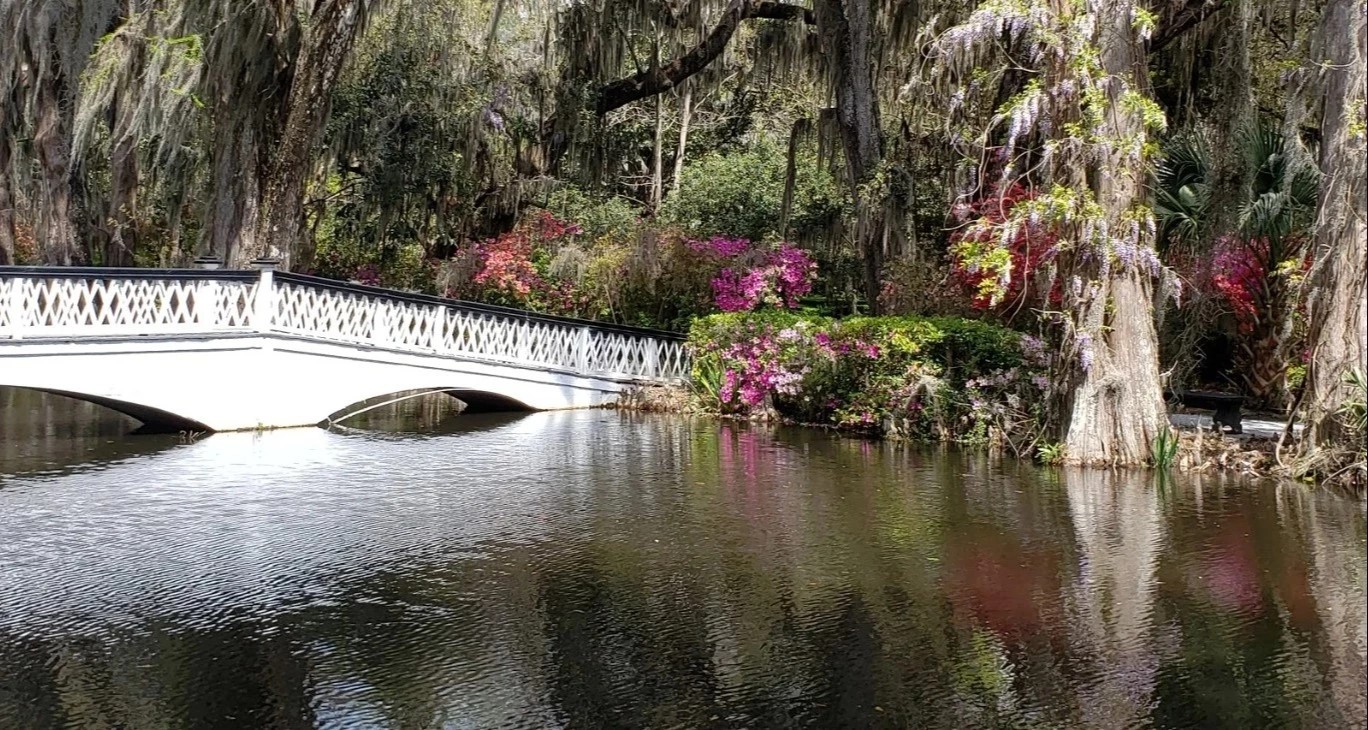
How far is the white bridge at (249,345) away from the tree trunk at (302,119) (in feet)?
6.66

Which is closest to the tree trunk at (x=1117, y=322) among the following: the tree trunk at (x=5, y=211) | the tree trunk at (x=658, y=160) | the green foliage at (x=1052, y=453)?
the green foliage at (x=1052, y=453)

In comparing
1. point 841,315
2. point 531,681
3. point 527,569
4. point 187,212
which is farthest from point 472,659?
point 187,212

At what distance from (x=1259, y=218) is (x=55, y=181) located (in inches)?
726

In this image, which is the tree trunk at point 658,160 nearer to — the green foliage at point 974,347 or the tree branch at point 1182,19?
the tree branch at point 1182,19

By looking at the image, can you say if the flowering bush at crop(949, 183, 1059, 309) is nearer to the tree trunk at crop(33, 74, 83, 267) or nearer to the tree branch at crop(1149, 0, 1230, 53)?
the tree branch at crop(1149, 0, 1230, 53)

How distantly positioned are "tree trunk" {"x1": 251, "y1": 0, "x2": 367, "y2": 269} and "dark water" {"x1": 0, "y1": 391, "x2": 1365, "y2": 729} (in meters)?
6.09

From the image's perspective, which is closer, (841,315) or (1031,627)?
(1031,627)

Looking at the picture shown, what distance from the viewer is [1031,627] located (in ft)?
22.6

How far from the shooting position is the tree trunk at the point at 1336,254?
11424 mm

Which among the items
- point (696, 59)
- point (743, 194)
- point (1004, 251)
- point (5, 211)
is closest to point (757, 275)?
point (696, 59)

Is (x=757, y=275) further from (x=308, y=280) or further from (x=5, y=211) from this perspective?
(x=5, y=211)

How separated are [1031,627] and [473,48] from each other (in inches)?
775

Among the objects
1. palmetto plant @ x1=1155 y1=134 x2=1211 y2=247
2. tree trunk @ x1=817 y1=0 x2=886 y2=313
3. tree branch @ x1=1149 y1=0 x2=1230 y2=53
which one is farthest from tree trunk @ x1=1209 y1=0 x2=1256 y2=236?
tree trunk @ x1=817 y1=0 x2=886 y2=313

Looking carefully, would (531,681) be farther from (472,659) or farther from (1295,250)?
(1295,250)
